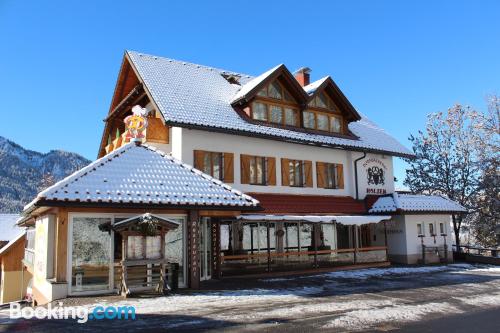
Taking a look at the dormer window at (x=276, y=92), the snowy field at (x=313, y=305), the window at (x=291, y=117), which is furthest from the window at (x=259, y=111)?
the snowy field at (x=313, y=305)

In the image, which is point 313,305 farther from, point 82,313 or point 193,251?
point 82,313

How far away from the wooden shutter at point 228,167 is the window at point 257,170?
1.11 meters

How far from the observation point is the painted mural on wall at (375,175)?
24953 millimetres

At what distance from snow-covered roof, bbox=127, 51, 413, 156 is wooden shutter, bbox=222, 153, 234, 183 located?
1.18 metres

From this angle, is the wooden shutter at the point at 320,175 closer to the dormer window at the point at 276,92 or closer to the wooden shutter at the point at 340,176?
the wooden shutter at the point at 340,176

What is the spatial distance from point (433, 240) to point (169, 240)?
16.3 metres

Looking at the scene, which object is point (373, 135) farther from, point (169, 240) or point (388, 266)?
point (169, 240)

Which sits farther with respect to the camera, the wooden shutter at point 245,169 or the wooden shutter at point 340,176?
the wooden shutter at point 340,176

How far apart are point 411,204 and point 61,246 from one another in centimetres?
1779

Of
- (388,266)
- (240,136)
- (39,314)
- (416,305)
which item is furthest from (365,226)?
(39,314)

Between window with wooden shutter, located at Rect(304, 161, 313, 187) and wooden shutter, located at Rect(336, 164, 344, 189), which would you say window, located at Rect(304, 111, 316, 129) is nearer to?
window with wooden shutter, located at Rect(304, 161, 313, 187)

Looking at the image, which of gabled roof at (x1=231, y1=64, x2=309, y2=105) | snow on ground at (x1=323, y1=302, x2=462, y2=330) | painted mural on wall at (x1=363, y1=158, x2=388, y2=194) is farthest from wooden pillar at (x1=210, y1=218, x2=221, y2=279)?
painted mural on wall at (x1=363, y1=158, x2=388, y2=194)

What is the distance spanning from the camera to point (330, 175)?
77.4ft

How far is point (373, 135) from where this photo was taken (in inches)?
1047
